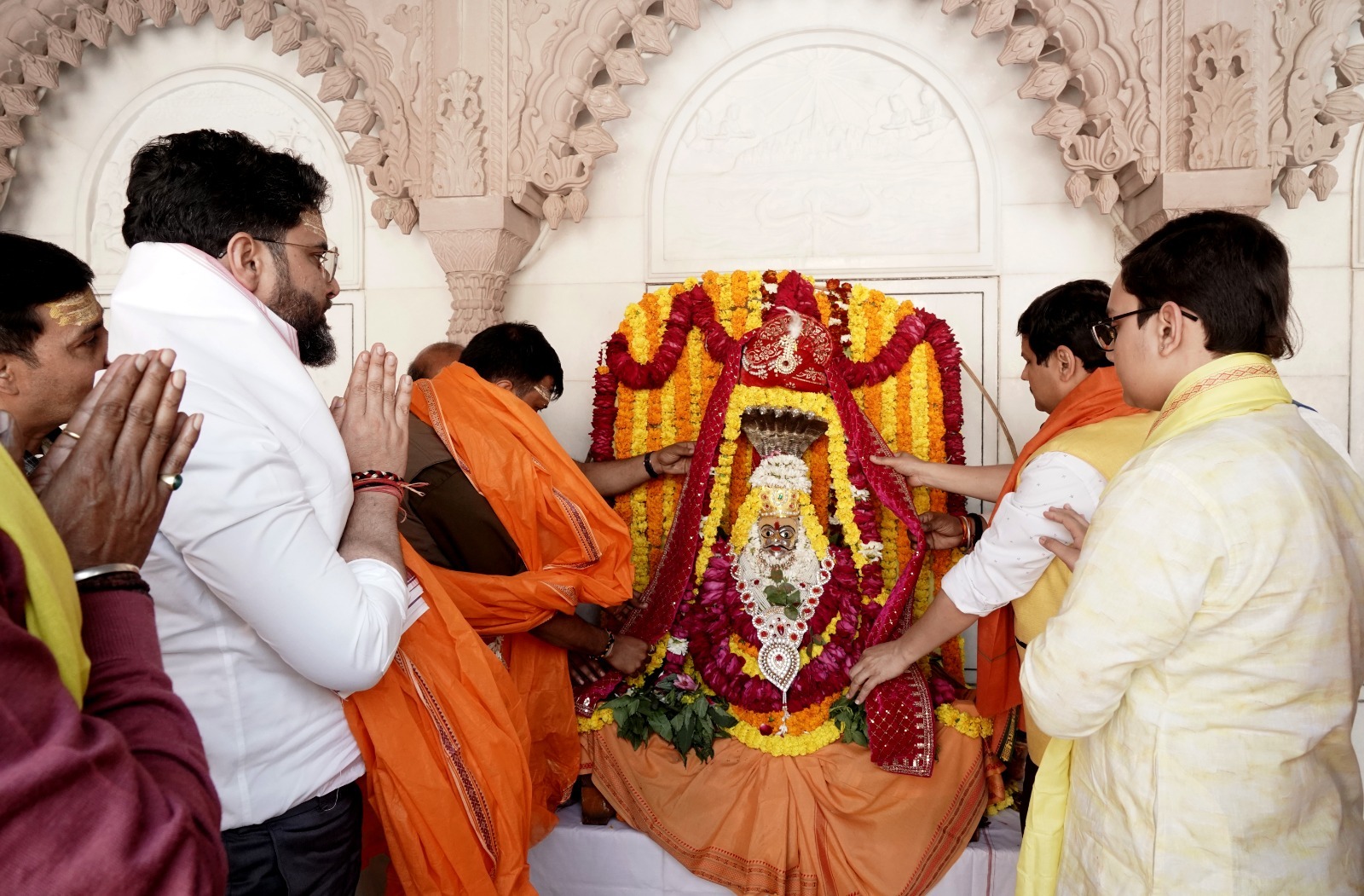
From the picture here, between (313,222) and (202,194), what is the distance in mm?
189

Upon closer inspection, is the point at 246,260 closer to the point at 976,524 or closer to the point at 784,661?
the point at 784,661

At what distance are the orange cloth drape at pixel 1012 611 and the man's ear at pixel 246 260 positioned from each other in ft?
5.97

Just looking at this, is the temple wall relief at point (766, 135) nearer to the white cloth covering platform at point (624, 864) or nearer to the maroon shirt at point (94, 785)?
the white cloth covering platform at point (624, 864)

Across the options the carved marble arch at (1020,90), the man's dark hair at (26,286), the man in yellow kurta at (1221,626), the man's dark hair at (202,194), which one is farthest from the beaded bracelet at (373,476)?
the carved marble arch at (1020,90)

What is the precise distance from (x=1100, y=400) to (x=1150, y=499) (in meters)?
1.01

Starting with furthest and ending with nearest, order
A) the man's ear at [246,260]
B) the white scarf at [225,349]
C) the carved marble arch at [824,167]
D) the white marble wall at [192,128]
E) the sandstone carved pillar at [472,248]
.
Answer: the white marble wall at [192,128] < the carved marble arch at [824,167] < the sandstone carved pillar at [472,248] < the man's ear at [246,260] < the white scarf at [225,349]

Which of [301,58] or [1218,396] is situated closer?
[1218,396]

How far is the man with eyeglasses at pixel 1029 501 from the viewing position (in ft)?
6.93

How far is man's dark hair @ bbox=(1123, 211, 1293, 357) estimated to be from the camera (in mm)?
1495

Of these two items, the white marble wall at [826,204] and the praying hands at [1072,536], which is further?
the white marble wall at [826,204]

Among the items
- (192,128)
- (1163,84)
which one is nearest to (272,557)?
(1163,84)

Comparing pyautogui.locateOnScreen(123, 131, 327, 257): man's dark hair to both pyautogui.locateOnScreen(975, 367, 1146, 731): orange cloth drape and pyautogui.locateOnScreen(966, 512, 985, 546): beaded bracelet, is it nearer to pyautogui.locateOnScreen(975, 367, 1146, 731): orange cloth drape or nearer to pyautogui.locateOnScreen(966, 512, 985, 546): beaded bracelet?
pyautogui.locateOnScreen(975, 367, 1146, 731): orange cloth drape

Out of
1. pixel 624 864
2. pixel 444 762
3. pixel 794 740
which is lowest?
pixel 624 864

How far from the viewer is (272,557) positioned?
1232mm
